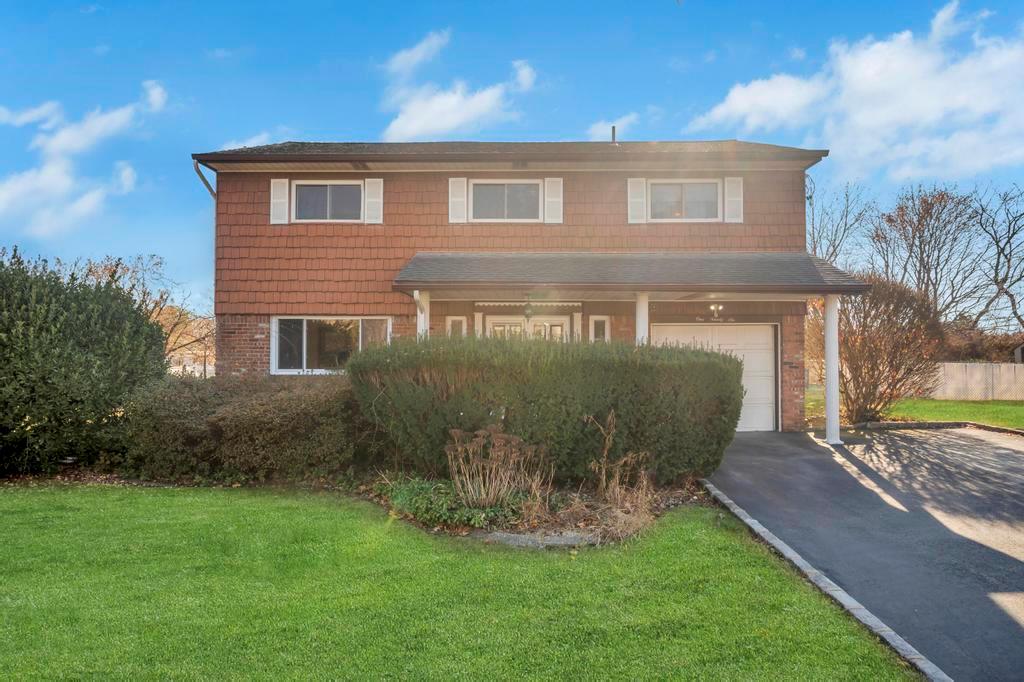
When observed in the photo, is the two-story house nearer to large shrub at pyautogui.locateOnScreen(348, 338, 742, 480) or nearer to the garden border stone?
large shrub at pyautogui.locateOnScreen(348, 338, 742, 480)

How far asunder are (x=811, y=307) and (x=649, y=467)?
34.7 feet

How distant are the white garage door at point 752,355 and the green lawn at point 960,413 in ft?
12.4

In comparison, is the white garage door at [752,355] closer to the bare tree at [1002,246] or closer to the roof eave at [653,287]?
the roof eave at [653,287]

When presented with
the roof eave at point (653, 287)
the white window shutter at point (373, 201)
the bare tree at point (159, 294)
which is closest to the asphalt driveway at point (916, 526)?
the roof eave at point (653, 287)

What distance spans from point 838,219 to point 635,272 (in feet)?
63.2

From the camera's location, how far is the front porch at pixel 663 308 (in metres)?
10.6

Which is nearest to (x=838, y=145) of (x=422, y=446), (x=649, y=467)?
(x=649, y=467)

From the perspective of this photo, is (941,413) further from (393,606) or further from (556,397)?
(393,606)

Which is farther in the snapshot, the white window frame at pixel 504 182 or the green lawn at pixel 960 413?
A: the green lawn at pixel 960 413

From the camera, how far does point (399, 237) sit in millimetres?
12328

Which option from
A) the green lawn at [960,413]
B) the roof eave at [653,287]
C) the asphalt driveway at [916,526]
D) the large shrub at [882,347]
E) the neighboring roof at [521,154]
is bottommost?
the asphalt driveway at [916,526]

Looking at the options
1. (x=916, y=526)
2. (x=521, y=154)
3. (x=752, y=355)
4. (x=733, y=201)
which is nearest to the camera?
(x=916, y=526)

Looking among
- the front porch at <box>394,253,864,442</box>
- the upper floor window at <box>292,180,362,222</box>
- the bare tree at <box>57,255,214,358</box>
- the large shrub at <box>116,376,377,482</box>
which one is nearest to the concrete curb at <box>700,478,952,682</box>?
the large shrub at <box>116,376,377,482</box>

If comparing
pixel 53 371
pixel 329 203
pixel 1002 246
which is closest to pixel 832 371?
pixel 329 203
